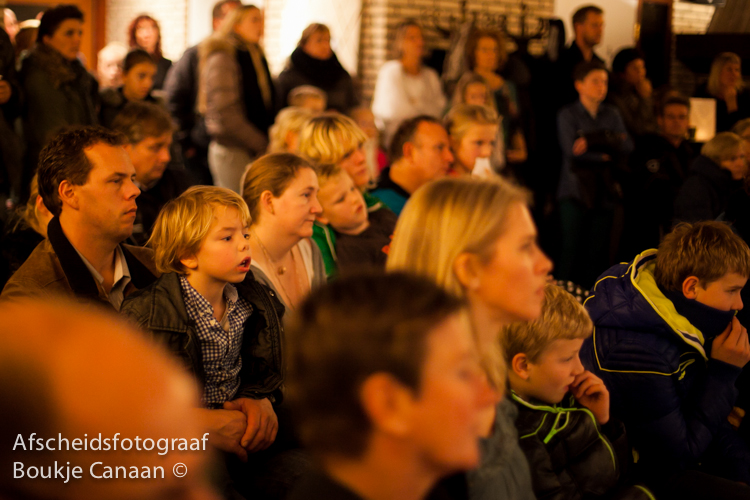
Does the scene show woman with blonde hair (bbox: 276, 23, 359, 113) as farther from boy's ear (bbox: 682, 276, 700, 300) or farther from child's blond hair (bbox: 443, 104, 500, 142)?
boy's ear (bbox: 682, 276, 700, 300)

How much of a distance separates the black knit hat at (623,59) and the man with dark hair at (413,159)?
147 inches

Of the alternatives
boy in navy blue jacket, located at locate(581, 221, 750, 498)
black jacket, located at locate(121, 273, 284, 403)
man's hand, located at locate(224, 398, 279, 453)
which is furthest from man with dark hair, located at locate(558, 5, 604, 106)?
man's hand, located at locate(224, 398, 279, 453)

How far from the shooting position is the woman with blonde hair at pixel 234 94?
5238 millimetres

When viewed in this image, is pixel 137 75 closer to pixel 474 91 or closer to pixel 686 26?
pixel 474 91

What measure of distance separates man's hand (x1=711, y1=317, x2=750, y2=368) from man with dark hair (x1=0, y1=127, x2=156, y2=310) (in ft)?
6.30

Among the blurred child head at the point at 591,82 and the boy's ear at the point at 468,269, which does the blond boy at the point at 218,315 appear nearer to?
the boy's ear at the point at 468,269

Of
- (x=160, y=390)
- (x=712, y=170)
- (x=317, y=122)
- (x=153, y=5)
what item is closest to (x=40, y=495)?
(x=160, y=390)

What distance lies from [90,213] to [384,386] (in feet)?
5.56

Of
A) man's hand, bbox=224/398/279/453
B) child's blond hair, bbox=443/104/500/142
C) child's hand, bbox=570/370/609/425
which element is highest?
child's blond hair, bbox=443/104/500/142

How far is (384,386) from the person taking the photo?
1021 millimetres

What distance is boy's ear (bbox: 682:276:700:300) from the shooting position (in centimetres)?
253

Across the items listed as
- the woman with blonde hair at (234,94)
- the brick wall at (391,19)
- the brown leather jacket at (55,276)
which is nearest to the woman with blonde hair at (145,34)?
the woman with blonde hair at (234,94)

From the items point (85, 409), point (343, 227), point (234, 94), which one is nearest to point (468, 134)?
point (343, 227)

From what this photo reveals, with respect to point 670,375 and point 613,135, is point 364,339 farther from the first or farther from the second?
point 613,135
